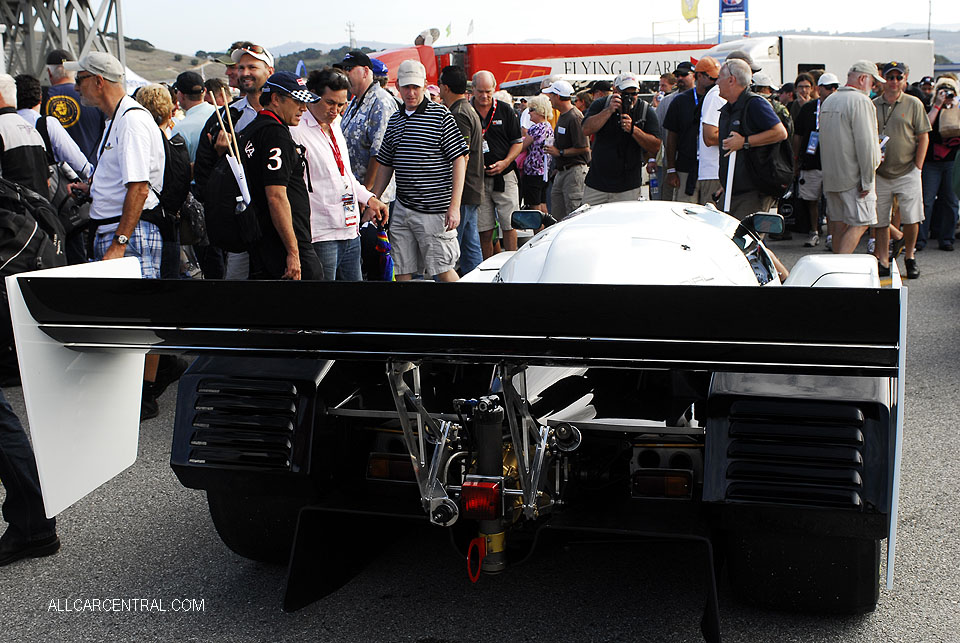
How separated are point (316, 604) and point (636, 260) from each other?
5.33 feet

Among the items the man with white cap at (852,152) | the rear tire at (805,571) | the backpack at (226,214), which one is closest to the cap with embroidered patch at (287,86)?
the backpack at (226,214)

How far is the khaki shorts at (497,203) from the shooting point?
8.05 metres

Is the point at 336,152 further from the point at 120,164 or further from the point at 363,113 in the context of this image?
the point at 363,113

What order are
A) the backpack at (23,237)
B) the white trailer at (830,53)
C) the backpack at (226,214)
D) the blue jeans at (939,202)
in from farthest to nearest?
the white trailer at (830,53)
the blue jeans at (939,202)
the backpack at (226,214)
the backpack at (23,237)

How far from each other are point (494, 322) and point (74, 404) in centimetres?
122

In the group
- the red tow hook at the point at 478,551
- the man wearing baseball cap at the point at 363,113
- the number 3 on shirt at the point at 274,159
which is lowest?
the red tow hook at the point at 478,551

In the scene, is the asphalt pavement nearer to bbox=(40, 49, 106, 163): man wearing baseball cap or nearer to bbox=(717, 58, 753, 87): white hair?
bbox=(717, 58, 753, 87): white hair

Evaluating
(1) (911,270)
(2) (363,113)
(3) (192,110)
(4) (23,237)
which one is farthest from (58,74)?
(1) (911,270)

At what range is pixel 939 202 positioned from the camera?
10.4m

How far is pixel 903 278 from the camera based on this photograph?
8828 mm

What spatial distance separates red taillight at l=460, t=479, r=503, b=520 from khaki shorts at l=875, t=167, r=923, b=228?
7199mm

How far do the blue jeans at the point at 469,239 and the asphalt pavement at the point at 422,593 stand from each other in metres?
3.68

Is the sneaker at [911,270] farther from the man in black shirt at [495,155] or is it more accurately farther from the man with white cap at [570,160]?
the man in black shirt at [495,155]

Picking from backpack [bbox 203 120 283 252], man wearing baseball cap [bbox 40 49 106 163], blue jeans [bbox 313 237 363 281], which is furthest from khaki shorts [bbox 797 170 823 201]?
backpack [bbox 203 120 283 252]
